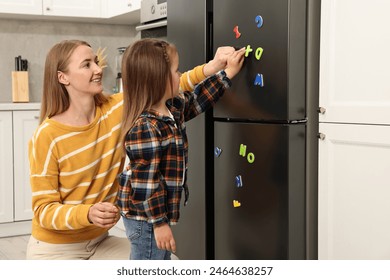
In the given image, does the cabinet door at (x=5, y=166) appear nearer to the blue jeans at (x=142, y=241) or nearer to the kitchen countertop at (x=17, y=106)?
the kitchen countertop at (x=17, y=106)

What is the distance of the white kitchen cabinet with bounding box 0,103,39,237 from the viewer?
12.1ft

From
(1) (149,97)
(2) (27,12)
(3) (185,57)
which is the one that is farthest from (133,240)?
(2) (27,12)

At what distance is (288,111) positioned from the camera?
6.43ft

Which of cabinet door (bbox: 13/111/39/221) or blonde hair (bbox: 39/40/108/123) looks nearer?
blonde hair (bbox: 39/40/108/123)

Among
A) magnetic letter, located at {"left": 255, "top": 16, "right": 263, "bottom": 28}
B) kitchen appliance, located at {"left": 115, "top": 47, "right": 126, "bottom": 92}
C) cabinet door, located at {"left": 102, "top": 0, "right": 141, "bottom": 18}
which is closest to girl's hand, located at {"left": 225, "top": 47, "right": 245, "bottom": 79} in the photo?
magnetic letter, located at {"left": 255, "top": 16, "right": 263, "bottom": 28}

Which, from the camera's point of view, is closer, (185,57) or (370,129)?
(370,129)

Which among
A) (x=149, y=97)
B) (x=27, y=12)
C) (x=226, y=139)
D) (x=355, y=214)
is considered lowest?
(x=355, y=214)

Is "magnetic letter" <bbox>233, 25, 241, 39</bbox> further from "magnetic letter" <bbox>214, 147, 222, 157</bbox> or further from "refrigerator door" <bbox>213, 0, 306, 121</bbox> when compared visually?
"magnetic letter" <bbox>214, 147, 222, 157</bbox>

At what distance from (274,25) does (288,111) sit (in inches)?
11.8

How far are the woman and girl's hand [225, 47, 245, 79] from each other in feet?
1.44

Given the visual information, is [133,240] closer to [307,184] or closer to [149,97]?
[149,97]

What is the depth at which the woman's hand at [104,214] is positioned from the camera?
161cm

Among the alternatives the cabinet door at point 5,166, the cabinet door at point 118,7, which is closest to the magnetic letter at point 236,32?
the cabinet door at point 118,7

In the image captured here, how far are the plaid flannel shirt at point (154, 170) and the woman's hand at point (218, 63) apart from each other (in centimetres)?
29
